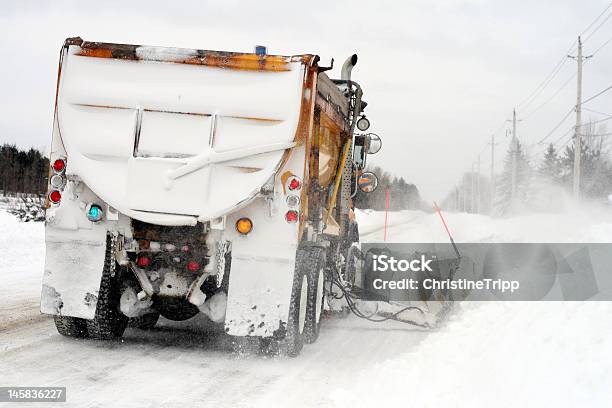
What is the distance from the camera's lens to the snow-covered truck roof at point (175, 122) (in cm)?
675

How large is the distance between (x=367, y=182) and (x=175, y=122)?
15.1 feet

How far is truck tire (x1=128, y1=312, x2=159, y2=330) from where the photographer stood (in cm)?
852

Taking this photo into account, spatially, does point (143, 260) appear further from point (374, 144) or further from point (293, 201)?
point (374, 144)

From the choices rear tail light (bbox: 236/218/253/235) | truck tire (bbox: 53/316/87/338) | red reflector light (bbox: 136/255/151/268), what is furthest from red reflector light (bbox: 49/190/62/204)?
rear tail light (bbox: 236/218/253/235)

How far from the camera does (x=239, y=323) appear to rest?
22.7ft

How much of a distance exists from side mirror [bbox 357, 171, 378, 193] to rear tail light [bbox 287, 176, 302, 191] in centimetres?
402

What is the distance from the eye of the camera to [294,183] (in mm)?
6977

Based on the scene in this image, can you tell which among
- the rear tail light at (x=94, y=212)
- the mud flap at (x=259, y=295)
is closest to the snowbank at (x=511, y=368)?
the mud flap at (x=259, y=295)

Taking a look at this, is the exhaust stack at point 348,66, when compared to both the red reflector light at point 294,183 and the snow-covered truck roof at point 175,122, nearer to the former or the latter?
the snow-covered truck roof at point 175,122

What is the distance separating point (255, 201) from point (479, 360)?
2452 millimetres

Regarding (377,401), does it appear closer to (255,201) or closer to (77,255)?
(255,201)

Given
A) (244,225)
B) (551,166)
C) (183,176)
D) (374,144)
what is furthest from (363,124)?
(551,166)

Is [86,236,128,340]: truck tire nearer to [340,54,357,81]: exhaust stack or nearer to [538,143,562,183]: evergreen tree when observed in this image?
[340,54,357,81]: exhaust stack

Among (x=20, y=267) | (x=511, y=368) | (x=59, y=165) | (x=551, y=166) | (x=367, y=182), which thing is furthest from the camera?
(x=551, y=166)
